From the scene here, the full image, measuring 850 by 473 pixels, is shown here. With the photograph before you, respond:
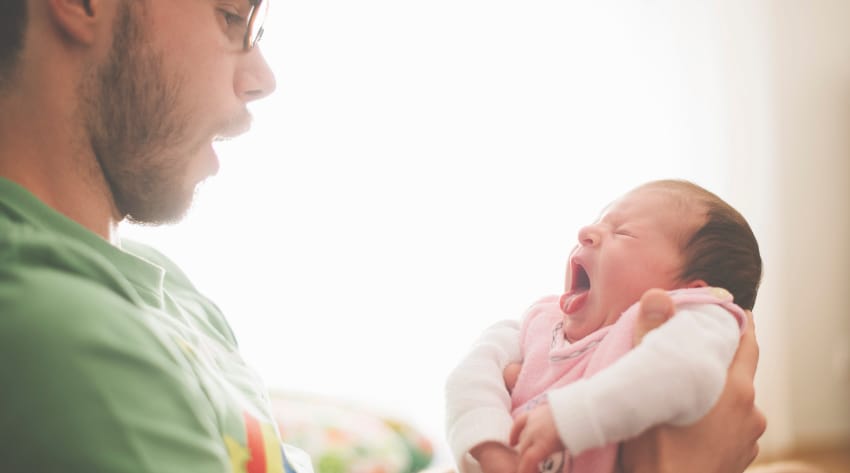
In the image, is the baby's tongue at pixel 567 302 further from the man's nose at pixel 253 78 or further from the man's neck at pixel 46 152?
the man's neck at pixel 46 152

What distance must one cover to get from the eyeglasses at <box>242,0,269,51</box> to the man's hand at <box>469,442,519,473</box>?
72cm

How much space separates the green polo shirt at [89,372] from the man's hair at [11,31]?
0.62 ft

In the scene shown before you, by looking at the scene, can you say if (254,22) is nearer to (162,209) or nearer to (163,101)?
(163,101)

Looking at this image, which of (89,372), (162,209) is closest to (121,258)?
(162,209)

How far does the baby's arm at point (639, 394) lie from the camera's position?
83 cm

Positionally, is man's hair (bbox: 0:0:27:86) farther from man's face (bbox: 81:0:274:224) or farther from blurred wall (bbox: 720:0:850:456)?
blurred wall (bbox: 720:0:850:456)

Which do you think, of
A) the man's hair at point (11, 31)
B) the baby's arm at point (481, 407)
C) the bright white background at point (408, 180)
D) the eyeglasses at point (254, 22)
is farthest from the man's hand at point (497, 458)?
the bright white background at point (408, 180)

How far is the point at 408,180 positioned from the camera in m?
2.44

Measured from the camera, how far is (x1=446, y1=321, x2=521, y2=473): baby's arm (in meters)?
0.99

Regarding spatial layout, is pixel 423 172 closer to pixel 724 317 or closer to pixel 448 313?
pixel 448 313

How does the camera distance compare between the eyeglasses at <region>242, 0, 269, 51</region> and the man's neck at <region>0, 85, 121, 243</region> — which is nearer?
the man's neck at <region>0, 85, 121, 243</region>

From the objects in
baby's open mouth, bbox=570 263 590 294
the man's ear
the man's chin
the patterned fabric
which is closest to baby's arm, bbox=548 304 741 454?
baby's open mouth, bbox=570 263 590 294

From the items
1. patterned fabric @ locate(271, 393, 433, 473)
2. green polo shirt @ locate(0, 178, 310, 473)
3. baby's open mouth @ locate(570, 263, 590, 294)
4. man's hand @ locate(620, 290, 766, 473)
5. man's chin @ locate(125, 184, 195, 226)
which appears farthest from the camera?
patterned fabric @ locate(271, 393, 433, 473)

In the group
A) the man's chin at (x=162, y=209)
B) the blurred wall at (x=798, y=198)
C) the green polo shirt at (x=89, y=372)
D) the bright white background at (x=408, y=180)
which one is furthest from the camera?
the blurred wall at (x=798, y=198)
